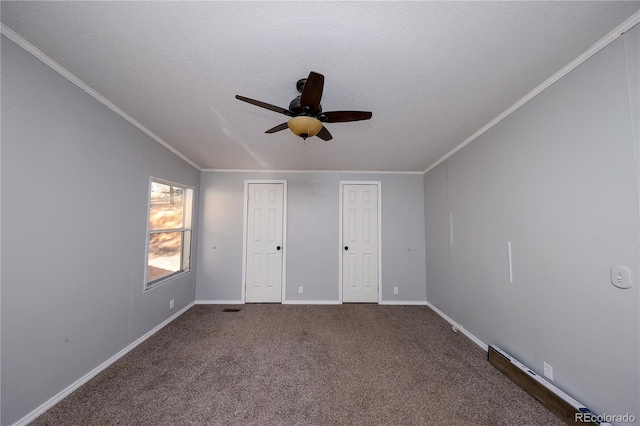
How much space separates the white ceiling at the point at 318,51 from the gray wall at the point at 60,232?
11.9 inches

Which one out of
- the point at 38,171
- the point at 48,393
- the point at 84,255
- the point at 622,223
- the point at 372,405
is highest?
the point at 38,171

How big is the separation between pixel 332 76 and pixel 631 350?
2445 mm

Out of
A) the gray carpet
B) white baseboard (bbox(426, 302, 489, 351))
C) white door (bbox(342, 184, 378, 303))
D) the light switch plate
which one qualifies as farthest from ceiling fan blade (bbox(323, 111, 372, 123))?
white baseboard (bbox(426, 302, 489, 351))

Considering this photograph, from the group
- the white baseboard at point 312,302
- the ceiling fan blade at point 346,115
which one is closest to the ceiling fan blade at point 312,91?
the ceiling fan blade at point 346,115

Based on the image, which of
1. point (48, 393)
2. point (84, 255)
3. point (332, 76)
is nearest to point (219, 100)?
point (332, 76)

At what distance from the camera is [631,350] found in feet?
4.08

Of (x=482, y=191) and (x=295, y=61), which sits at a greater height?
(x=295, y=61)

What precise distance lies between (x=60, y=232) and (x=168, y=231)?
5.00ft

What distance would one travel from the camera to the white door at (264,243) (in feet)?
13.2

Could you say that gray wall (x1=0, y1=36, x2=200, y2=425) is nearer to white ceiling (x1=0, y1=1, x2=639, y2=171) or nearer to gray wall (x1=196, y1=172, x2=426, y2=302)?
white ceiling (x1=0, y1=1, x2=639, y2=171)

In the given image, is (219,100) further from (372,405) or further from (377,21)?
(372,405)

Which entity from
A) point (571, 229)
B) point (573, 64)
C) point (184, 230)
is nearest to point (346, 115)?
point (573, 64)

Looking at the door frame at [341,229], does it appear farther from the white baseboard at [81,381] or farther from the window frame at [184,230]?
the white baseboard at [81,381]

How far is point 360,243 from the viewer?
13.5 ft
